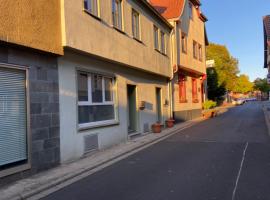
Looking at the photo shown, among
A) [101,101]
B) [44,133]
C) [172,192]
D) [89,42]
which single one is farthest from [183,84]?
[172,192]

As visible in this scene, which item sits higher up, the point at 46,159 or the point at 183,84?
the point at 183,84

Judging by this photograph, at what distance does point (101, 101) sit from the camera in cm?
1350

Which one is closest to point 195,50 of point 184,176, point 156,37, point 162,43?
point 162,43

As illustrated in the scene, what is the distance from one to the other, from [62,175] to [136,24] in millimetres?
10030

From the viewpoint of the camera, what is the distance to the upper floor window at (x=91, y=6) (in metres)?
12.0

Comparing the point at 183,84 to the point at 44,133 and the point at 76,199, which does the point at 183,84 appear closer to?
the point at 44,133

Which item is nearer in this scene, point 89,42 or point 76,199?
point 76,199

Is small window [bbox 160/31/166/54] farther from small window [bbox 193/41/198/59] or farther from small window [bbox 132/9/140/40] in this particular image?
small window [bbox 193/41/198/59]

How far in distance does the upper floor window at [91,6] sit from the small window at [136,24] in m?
4.11

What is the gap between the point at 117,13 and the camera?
48.7ft

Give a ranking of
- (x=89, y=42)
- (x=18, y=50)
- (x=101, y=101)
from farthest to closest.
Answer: (x=101, y=101) < (x=89, y=42) < (x=18, y=50)

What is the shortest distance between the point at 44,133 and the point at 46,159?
2.07 feet

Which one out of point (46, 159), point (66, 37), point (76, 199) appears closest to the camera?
point (76, 199)

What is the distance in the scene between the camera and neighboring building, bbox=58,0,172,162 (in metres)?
10.9
